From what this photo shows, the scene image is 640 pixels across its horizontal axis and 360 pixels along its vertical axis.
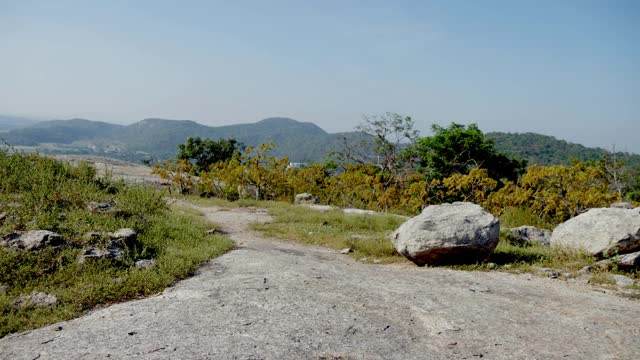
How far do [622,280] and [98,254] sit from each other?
1003cm

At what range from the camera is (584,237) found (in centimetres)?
1034

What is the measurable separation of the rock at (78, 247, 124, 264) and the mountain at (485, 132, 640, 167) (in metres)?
110

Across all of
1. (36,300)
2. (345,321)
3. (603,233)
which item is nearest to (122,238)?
(36,300)

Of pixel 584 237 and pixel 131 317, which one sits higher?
pixel 584 237

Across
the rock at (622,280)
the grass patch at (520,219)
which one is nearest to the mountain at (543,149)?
the grass patch at (520,219)

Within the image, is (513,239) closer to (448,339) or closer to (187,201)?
(448,339)

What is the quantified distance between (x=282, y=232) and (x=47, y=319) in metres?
8.05

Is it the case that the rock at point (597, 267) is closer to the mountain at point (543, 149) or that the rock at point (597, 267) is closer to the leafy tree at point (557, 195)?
the leafy tree at point (557, 195)

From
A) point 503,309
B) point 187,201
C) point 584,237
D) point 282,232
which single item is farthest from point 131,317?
point 187,201

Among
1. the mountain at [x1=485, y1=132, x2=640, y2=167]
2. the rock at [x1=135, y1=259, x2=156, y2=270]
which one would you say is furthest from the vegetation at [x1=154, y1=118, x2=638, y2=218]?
the mountain at [x1=485, y1=132, x2=640, y2=167]

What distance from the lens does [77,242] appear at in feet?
29.7

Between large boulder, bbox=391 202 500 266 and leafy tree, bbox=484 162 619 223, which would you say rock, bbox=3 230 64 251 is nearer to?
large boulder, bbox=391 202 500 266

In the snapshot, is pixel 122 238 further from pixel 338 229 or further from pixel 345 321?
pixel 338 229

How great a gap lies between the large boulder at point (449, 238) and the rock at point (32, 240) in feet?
23.5
